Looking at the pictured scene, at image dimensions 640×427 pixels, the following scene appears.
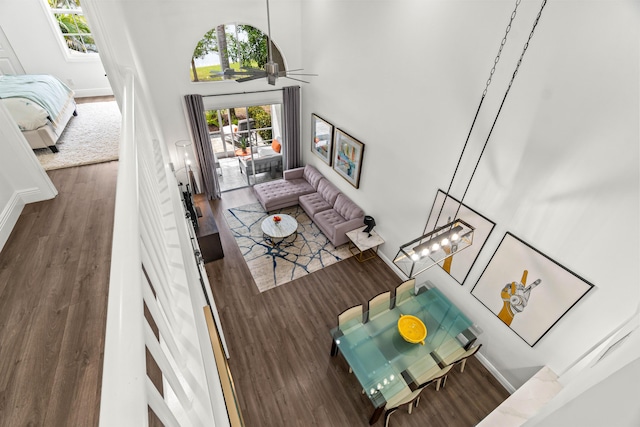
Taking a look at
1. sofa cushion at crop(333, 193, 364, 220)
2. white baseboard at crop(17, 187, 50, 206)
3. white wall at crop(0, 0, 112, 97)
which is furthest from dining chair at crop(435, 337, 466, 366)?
white wall at crop(0, 0, 112, 97)

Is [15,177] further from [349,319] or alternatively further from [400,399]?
[400,399]

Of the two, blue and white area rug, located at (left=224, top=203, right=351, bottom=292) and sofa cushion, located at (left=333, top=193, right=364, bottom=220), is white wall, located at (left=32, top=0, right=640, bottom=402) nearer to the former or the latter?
sofa cushion, located at (left=333, top=193, right=364, bottom=220)

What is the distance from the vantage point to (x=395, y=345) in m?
3.46

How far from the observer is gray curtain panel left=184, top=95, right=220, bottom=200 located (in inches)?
232

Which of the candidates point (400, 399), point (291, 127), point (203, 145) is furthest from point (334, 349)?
point (291, 127)

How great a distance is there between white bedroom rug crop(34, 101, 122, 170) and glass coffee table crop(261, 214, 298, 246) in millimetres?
2740

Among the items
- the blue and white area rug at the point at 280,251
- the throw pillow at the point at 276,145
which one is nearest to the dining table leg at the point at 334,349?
the blue and white area rug at the point at 280,251

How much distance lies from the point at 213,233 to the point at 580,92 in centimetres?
500

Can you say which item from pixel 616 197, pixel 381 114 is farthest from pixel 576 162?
pixel 381 114

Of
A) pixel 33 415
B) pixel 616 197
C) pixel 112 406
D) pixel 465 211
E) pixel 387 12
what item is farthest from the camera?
pixel 387 12

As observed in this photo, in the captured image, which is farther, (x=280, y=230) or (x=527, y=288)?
(x=280, y=230)

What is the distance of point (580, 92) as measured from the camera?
7.98 feet

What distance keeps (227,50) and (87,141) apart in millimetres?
3377

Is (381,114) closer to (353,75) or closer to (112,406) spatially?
(353,75)
